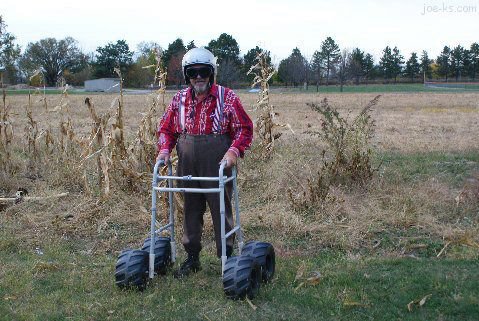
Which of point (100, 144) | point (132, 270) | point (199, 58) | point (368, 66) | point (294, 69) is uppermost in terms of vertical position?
point (368, 66)

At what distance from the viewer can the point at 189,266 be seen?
202 inches

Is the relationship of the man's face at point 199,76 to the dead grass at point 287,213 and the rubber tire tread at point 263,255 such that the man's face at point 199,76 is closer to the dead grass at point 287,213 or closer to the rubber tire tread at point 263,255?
the rubber tire tread at point 263,255

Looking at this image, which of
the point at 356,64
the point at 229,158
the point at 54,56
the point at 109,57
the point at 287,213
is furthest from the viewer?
the point at 356,64

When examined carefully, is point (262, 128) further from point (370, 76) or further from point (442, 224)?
point (370, 76)

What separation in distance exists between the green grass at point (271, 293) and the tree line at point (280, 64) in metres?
35.7

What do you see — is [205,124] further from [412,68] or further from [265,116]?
[412,68]

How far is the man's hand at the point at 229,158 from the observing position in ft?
14.6

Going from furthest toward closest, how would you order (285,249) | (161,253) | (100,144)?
(100,144) < (285,249) < (161,253)

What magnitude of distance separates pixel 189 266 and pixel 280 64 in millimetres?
63527

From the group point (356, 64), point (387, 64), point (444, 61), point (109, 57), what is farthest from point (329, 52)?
point (109, 57)

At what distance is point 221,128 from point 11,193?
4.69 m

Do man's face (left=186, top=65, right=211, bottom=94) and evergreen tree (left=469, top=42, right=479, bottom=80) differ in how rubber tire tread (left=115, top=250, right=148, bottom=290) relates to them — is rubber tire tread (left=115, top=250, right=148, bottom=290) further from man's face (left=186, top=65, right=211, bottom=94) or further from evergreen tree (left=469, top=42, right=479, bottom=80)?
evergreen tree (left=469, top=42, right=479, bottom=80)

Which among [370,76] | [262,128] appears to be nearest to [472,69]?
[370,76]

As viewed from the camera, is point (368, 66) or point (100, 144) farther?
point (368, 66)
